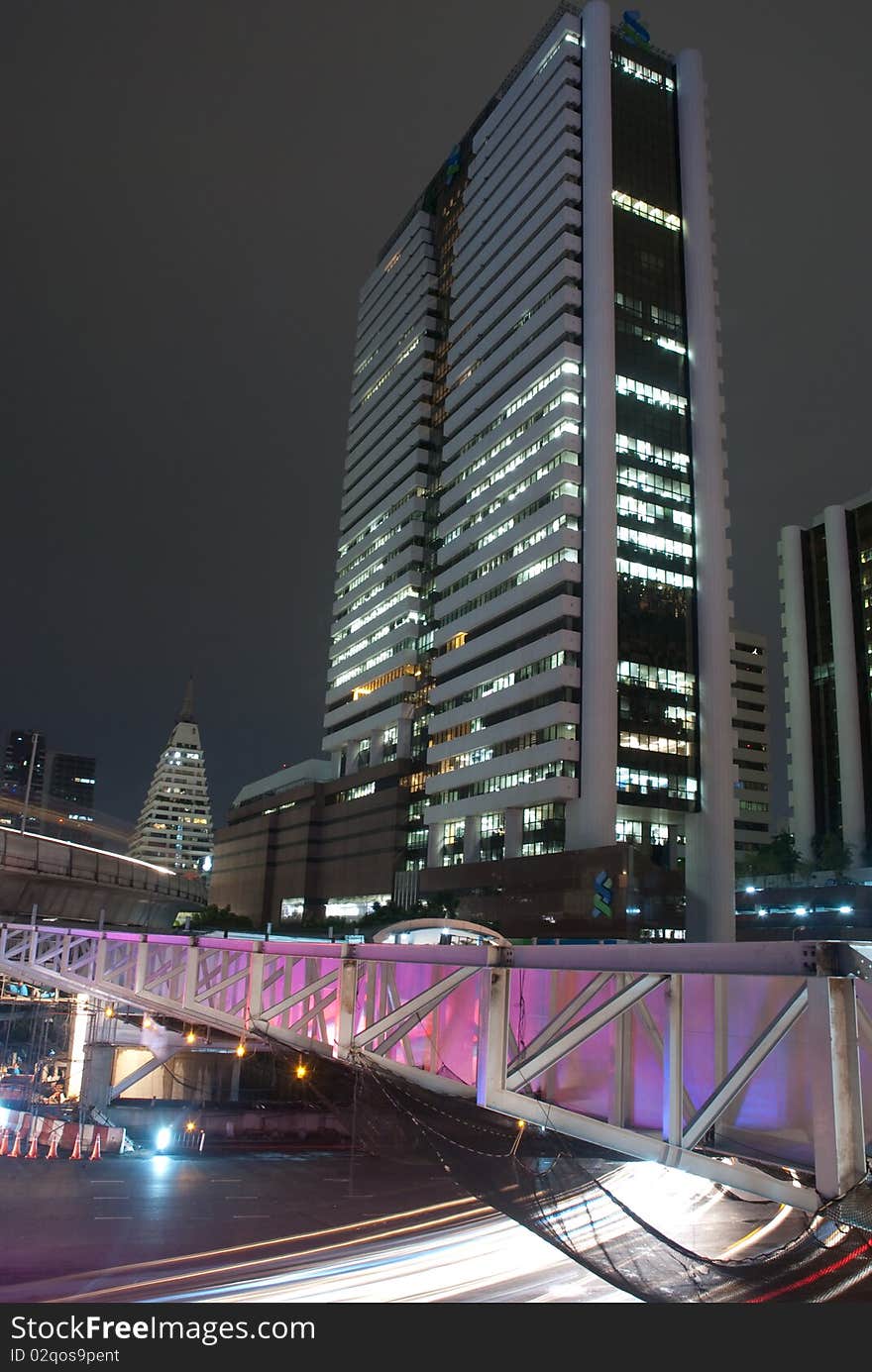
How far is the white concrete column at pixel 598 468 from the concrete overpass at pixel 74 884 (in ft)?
142

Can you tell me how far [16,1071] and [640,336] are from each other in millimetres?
98845

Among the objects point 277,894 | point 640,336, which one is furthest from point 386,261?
point 277,894

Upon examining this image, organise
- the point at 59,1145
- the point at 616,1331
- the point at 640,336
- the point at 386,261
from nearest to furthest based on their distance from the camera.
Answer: the point at 616,1331 < the point at 59,1145 < the point at 640,336 < the point at 386,261

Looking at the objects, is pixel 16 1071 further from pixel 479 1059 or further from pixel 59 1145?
pixel 479 1059

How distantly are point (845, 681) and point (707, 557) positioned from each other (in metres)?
51.5

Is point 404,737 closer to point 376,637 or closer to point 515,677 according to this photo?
point 376,637

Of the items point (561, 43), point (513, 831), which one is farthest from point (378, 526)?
point (561, 43)

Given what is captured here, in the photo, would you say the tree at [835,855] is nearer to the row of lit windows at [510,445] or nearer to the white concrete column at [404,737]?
the white concrete column at [404,737]

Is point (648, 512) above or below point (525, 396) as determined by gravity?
below

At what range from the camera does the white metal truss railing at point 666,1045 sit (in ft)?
30.4

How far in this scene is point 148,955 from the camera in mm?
47844

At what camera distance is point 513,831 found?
107688 millimetres

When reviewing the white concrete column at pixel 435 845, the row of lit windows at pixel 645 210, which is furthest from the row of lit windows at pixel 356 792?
the row of lit windows at pixel 645 210

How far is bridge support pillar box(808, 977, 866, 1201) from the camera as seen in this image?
8938 millimetres
